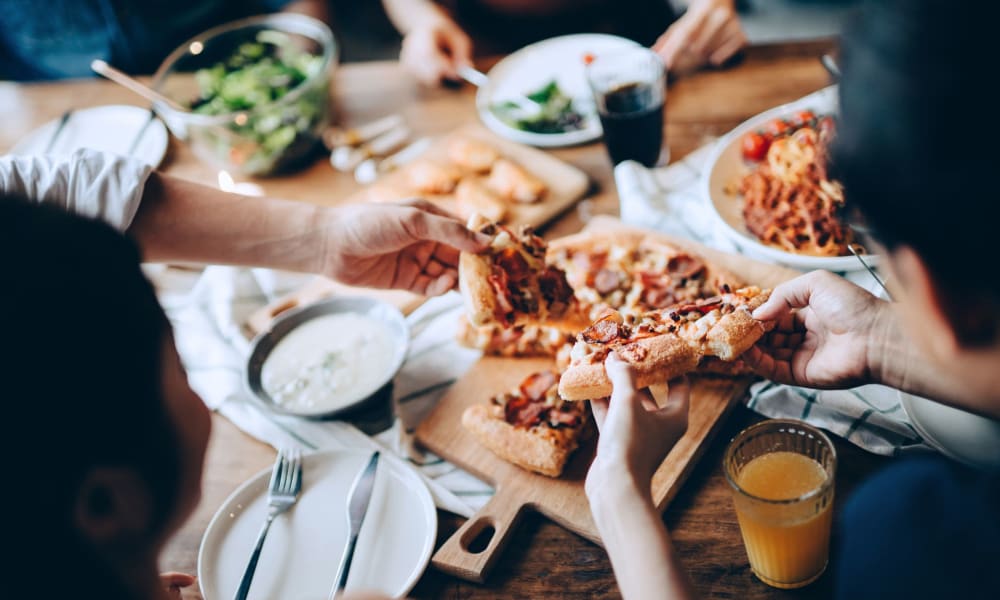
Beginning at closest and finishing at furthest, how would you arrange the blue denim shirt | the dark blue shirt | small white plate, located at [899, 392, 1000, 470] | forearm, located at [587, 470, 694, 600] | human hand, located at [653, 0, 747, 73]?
the dark blue shirt < forearm, located at [587, 470, 694, 600] < small white plate, located at [899, 392, 1000, 470] < human hand, located at [653, 0, 747, 73] < the blue denim shirt

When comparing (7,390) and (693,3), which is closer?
(7,390)

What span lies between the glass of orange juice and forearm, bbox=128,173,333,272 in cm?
162

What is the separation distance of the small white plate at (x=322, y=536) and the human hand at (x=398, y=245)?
727 mm

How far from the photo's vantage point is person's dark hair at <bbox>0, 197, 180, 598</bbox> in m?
1.22

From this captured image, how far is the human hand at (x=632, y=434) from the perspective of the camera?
170cm

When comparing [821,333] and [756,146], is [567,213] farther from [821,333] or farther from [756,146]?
[821,333]

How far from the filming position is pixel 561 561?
2078 mm

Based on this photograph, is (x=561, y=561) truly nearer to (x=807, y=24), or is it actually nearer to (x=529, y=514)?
(x=529, y=514)

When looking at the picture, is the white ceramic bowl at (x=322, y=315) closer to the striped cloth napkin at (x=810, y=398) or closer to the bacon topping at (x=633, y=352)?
the bacon topping at (x=633, y=352)

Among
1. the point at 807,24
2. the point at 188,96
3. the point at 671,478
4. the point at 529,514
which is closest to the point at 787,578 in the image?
Answer: the point at 671,478

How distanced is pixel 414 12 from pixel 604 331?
2844 millimetres

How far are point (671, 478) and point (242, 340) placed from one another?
5.49 feet

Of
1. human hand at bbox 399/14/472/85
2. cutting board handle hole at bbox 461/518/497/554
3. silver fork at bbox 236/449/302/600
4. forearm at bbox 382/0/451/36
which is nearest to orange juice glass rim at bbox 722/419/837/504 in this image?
cutting board handle hole at bbox 461/518/497/554

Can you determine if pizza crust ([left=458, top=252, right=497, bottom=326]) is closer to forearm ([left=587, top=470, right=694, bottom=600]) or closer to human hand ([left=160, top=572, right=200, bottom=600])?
forearm ([left=587, top=470, right=694, bottom=600])
